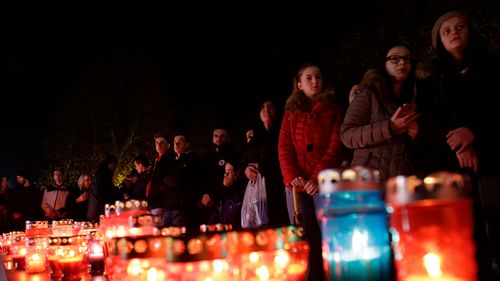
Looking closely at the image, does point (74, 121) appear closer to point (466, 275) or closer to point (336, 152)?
point (336, 152)

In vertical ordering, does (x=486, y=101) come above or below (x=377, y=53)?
below

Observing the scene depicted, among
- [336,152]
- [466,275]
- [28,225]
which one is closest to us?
[466,275]

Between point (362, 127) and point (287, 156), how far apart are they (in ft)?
3.00

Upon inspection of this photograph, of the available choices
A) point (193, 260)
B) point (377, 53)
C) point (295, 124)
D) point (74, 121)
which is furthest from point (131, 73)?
point (193, 260)

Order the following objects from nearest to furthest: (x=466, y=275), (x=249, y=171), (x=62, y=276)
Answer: (x=466, y=275) < (x=62, y=276) < (x=249, y=171)

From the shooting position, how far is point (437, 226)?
4.14 ft

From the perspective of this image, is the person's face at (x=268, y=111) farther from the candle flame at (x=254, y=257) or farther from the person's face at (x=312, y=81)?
the candle flame at (x=254, y=257)

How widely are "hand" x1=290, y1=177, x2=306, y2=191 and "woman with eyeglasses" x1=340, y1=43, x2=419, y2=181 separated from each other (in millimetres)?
496

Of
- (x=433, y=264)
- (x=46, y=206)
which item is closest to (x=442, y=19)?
(x=433, y=264)

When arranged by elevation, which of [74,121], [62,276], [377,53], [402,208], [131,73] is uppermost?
[131,73]

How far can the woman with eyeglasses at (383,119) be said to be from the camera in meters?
2.92

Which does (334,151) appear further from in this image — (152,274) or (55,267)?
(152,274)

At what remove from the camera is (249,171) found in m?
5.34

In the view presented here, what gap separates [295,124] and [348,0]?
8349mm
